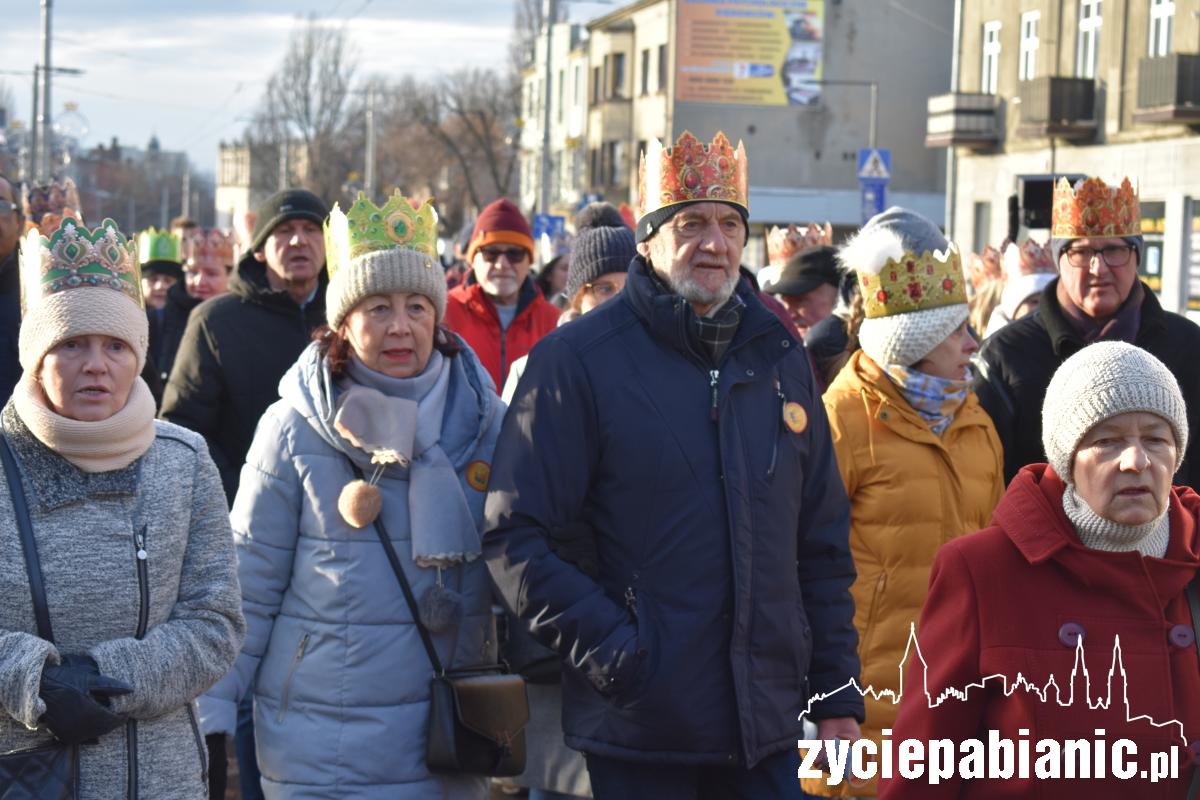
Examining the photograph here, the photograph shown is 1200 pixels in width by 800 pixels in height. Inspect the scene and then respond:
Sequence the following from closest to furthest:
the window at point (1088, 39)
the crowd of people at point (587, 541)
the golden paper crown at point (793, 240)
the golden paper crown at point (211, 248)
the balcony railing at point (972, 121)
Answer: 1. the crowd of people at point (587, 541)
2. the golden paper crown at point (793, 240)
3. the golden paper crown at point (211, 248)
4. the window at point (1088, 39)
5. the balcony railing at point (972, 121)

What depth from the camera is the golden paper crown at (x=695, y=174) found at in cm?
469

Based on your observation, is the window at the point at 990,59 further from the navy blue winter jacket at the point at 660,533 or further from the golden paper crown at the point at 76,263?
the golden paper crown at the point at 76,263

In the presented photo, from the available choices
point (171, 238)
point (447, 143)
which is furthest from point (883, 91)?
point (171, 238)

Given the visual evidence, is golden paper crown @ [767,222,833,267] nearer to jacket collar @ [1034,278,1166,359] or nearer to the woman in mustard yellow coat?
jacket collar @ [1034,278,1166,359]

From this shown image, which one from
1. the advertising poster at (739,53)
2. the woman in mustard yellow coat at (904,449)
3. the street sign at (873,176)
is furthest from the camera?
the advertising poster at (739,53)

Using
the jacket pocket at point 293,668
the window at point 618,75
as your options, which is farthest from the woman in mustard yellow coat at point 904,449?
the window at point 618,75

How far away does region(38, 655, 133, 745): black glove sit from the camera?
371 centimetres

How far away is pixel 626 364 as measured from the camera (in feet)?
14.5

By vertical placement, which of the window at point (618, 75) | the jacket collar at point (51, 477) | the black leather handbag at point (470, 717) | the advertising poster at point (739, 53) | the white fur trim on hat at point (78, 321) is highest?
the window at point (618, 75)

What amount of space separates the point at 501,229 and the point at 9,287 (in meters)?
3.37

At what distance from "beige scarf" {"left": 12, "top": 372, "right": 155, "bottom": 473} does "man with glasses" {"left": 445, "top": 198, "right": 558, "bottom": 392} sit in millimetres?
4591

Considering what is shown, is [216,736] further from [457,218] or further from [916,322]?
[457,218]

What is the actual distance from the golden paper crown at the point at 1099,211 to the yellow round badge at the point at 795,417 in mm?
2522

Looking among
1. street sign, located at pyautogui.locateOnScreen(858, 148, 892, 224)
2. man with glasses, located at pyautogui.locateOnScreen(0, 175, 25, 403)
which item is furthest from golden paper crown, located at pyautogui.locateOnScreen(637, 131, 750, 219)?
street sign, located at pyautogui.locateOnScreen(858, 148, 892, 224)
